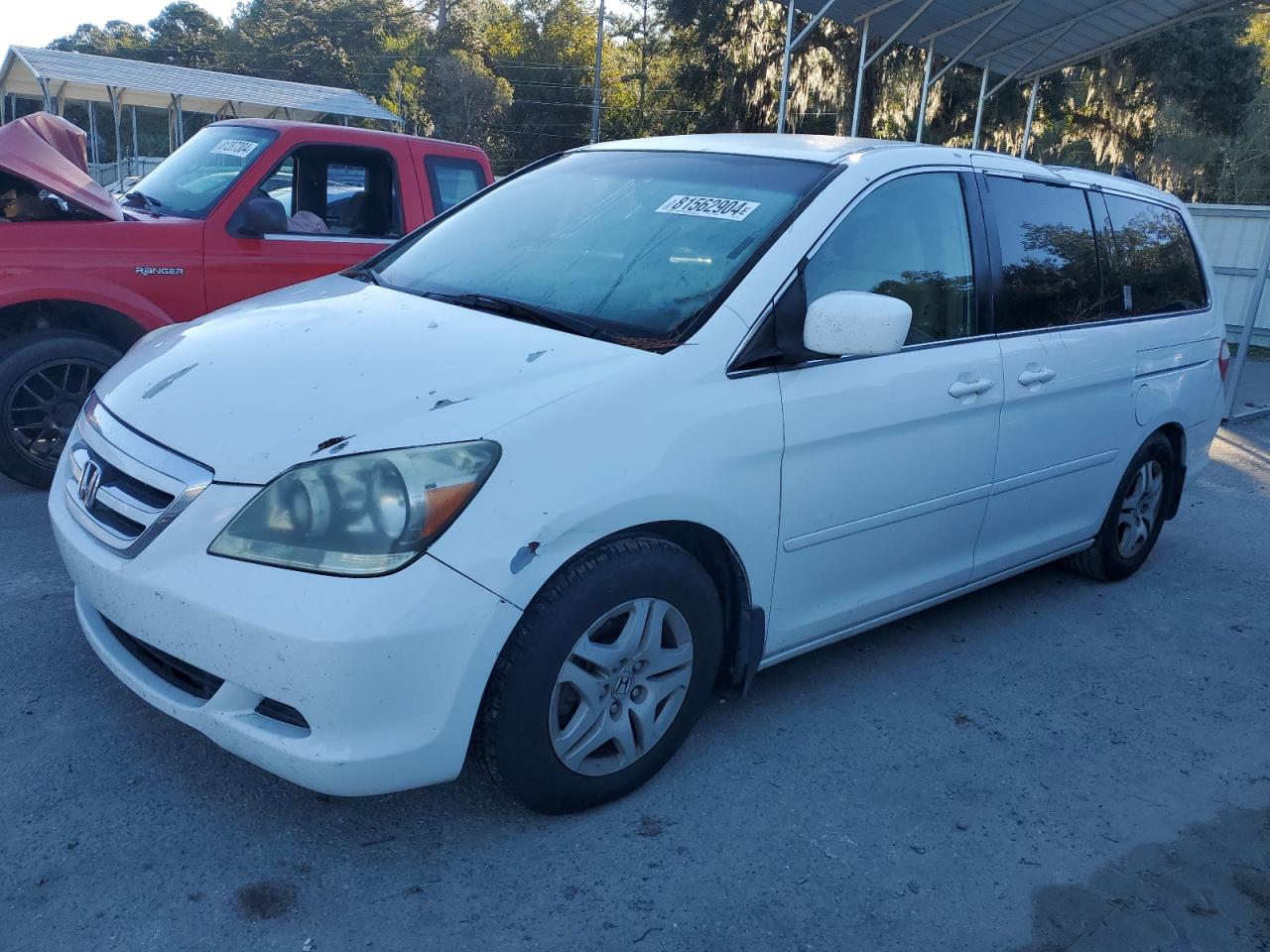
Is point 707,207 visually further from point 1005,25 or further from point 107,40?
point 107,40

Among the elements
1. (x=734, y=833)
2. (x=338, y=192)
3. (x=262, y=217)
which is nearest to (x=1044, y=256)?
(x=734, y=833)

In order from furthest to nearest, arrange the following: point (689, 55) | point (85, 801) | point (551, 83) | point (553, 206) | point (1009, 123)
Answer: point (551, 83) → point (689, 55) → point (1009, 123) → point (553, 206) → point (85, 801)

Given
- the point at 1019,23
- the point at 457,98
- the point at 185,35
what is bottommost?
the point at 1019,23

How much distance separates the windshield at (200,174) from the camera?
5602mm

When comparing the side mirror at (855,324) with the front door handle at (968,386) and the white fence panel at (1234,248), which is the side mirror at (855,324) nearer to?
the front door handle at (968,386)

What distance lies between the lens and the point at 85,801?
2707 mm

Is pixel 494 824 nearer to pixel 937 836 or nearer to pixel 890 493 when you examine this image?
pixel 937 836

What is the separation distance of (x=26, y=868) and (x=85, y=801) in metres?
0.27

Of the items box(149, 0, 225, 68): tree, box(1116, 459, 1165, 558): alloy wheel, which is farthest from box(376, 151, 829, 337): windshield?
box(149, 0, 225, 68): tree

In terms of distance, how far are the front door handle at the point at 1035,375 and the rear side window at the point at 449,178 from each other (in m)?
3.53

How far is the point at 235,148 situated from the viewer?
5.83 metres

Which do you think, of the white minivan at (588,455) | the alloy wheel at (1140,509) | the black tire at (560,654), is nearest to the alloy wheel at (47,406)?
the white minivan at (588,455)

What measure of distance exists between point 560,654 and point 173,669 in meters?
0.94

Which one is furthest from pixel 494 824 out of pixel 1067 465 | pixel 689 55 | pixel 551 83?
pixel 551 83
